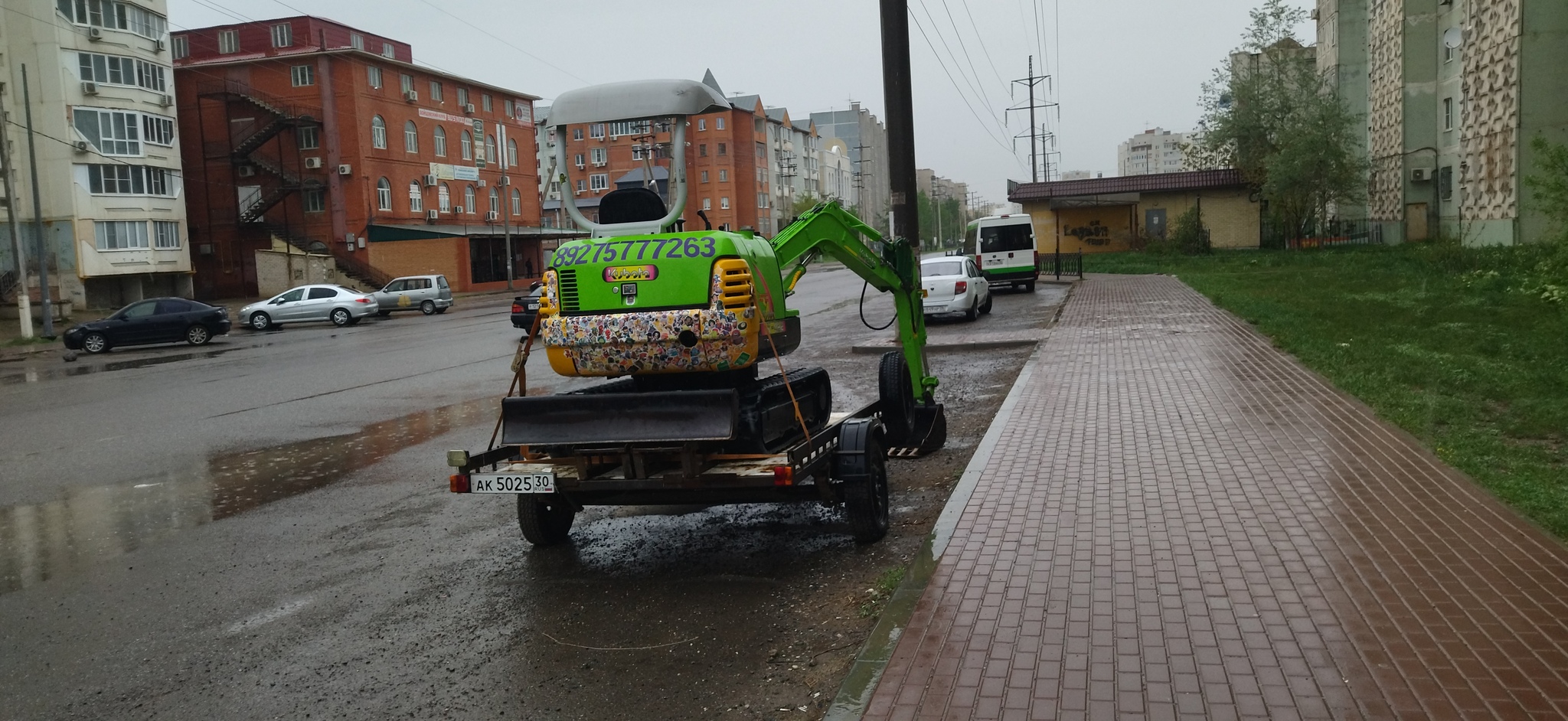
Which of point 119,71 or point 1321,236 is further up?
point 119,71

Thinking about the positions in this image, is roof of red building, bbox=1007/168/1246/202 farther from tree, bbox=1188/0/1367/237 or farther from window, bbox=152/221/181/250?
window, bbox=152/221/181/250

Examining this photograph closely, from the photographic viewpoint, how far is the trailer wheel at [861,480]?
22.4ft

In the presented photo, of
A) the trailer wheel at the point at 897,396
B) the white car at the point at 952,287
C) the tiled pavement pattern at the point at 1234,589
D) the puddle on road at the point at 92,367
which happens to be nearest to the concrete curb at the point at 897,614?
the tiled pavement pattern at the point at 1234,589

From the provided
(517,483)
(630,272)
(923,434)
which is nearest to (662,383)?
(630,272)

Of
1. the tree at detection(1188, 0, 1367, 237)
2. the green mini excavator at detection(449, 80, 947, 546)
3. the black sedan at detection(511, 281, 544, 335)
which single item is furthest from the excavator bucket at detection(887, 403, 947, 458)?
the tree at detection(1188, 0, 1367, 237)

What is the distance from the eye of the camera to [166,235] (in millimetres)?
48438

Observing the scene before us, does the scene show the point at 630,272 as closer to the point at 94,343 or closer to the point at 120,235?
the point at 94,343

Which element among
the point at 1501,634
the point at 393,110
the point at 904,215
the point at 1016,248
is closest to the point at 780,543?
the point at 1501,634

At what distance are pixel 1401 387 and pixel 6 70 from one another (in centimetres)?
5048

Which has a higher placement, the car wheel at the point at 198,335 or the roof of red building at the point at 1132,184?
the roof of red building at the point at 1132,184

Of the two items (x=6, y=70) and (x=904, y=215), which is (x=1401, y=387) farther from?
(x=6, y=70)

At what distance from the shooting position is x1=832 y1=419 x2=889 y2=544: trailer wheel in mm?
6824

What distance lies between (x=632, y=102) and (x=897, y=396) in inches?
127

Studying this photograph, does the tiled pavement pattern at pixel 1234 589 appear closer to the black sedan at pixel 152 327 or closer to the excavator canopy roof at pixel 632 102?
the excavator canopy roof at pixel 632 102
